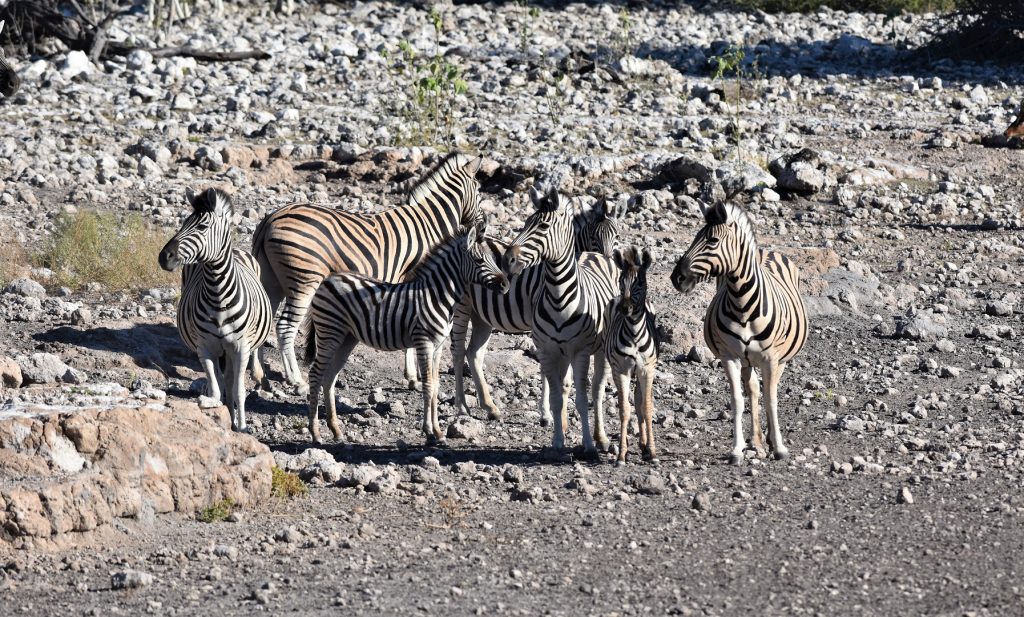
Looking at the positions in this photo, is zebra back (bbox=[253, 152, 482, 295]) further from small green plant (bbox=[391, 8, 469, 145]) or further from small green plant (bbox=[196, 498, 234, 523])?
small green plant (bbox=[391, 8, 469, 145])

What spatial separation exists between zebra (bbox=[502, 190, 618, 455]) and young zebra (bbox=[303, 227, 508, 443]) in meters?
0.40

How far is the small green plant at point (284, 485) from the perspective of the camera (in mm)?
8445

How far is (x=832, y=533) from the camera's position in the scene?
26.4 ft

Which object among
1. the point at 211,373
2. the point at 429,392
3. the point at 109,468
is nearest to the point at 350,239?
the point at 429,392

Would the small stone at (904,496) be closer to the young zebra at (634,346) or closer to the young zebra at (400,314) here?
the young zebra at (634,346)

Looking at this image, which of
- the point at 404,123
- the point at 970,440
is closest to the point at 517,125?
the point at 404,123

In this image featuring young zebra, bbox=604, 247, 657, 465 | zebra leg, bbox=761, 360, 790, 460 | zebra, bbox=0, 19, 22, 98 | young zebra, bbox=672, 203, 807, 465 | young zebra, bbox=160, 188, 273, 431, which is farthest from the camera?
zebra, bbox=0, 19, 22, 98

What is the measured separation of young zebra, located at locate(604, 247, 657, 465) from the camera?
9.12m

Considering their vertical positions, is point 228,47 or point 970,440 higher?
point 228,47

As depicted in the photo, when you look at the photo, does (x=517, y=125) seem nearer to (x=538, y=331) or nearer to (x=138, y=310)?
(x=138, y=310)

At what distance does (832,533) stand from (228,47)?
17.2 m

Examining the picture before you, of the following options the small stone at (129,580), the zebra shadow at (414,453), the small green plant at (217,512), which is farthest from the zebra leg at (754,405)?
the small stone at (129,580)

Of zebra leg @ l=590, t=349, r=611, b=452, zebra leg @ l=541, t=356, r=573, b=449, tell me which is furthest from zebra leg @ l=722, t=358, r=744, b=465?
zebra leg @ l=541, t=356, r=573, b=449

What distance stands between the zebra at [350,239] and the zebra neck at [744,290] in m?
3.13
